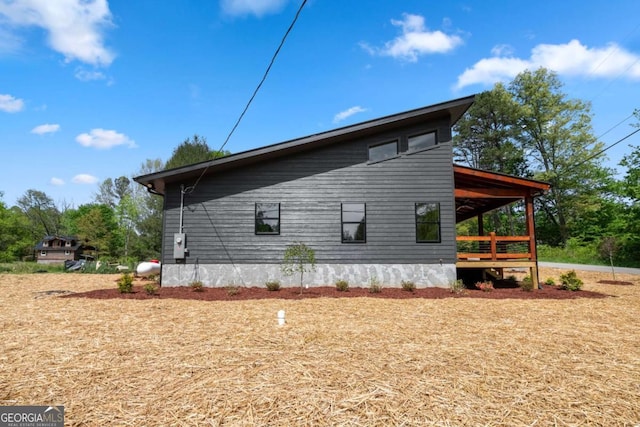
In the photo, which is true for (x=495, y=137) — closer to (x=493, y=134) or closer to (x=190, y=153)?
(x=493, y=134)

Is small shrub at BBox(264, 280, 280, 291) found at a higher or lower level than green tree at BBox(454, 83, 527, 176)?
lower

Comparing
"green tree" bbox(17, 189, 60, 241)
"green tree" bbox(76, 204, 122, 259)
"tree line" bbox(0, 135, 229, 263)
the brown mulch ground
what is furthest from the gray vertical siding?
"green tree" bbox(17, 189, 60, 241)

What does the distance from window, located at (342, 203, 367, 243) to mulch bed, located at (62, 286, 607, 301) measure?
71.1 inches

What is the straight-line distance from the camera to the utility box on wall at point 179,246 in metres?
11.1

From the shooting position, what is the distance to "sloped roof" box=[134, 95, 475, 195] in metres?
11.0

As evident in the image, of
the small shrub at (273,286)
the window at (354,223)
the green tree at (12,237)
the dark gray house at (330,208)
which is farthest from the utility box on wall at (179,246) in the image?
the green tree at (12,237)

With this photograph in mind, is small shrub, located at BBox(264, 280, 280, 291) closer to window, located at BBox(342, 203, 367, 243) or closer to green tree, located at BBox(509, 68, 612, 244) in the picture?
window, located at BBox(342, 203, 367, 243)

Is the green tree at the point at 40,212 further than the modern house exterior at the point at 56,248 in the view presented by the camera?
Yes

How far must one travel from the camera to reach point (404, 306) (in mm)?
8188

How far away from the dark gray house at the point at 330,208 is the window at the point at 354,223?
0.04 m

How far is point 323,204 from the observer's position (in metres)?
11.7

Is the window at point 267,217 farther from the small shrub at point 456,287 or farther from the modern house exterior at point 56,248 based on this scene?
the modern house exterior at point 56,248

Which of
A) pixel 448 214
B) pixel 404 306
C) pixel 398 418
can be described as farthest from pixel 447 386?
pixel 448 214

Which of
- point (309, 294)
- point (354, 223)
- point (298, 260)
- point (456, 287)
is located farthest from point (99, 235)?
point (456, 287)
